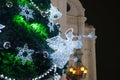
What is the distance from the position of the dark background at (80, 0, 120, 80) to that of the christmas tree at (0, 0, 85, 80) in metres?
12.7

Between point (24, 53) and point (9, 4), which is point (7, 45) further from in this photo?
point (9, 4)

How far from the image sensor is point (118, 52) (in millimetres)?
18547

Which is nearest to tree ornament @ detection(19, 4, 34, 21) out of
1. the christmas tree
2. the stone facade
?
the christmas tree

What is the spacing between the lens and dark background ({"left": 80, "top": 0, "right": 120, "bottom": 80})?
1792 centimetres

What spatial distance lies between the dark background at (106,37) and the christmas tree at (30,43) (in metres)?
12.7

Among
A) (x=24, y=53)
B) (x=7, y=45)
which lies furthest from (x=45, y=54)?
(x=7, y=45)

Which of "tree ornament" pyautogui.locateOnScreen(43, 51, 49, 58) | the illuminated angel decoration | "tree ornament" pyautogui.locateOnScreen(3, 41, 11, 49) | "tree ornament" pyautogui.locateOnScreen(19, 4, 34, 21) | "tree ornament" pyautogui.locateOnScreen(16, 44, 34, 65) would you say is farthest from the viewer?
the illuminated angel decoration

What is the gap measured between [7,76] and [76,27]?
1226cm

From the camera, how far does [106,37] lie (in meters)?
18.6

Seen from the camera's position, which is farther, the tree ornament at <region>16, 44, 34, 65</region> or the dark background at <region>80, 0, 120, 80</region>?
the dark background at <region>80, 0, 120, 80</region>

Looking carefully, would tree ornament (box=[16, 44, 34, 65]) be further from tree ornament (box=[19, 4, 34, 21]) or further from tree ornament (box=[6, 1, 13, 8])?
tree ornament (box=[6, 1, 13, 8])

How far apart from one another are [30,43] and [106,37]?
14.0 metres

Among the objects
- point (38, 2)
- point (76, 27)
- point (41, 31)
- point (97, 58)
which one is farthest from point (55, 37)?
point (97, 58)

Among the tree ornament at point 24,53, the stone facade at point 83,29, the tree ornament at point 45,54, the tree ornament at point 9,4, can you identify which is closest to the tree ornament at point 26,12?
the tree ornament at point 9,4
